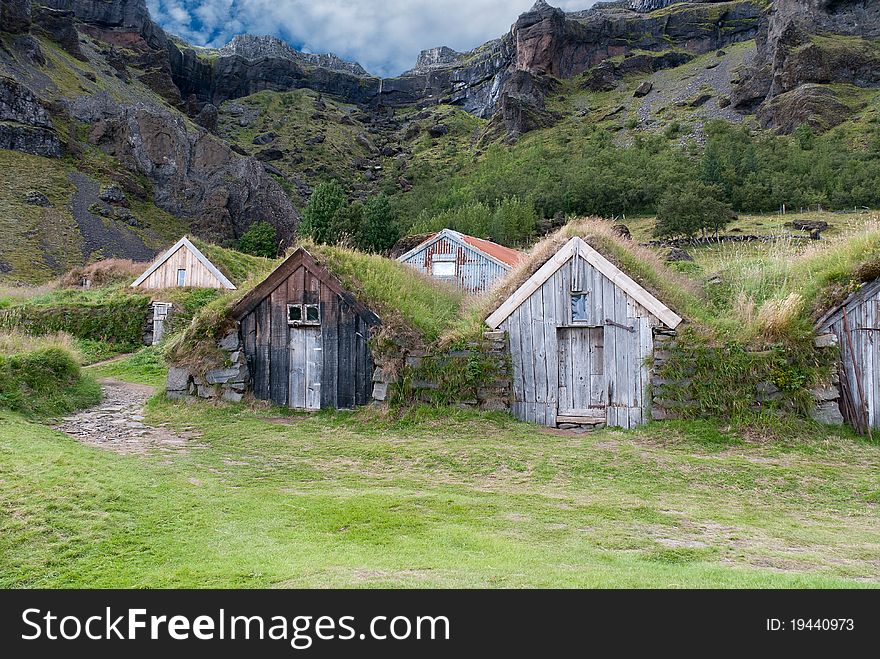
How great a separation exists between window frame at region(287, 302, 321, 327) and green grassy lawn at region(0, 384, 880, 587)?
3197 mm

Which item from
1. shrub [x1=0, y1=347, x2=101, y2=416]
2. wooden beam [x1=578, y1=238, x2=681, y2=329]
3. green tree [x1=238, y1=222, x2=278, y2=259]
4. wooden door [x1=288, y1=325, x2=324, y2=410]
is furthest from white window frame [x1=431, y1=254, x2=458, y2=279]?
green tree [x1=238, y1=222, x2=278, y2=259]

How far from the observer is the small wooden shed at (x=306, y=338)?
13258mm

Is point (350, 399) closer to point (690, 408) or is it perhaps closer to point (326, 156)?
point (690, 408)

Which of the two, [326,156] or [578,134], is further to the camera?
[326,156]

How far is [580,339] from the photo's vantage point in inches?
491

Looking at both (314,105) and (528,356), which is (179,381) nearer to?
(528,356)

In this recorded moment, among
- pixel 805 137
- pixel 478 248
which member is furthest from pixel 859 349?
pixel 805 137

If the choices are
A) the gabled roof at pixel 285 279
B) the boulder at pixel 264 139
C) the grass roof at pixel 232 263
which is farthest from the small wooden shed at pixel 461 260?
the boulder at pixel 264 139

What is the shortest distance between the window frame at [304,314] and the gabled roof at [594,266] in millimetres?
4311

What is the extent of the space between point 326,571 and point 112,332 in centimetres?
2390

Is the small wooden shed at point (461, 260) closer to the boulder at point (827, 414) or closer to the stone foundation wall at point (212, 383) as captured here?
the stone foundation wall at point (212, 383)

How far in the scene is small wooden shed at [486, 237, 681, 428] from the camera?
11.9 m

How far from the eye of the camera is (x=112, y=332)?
23641mm

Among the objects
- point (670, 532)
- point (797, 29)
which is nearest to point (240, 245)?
point (670, 532)
